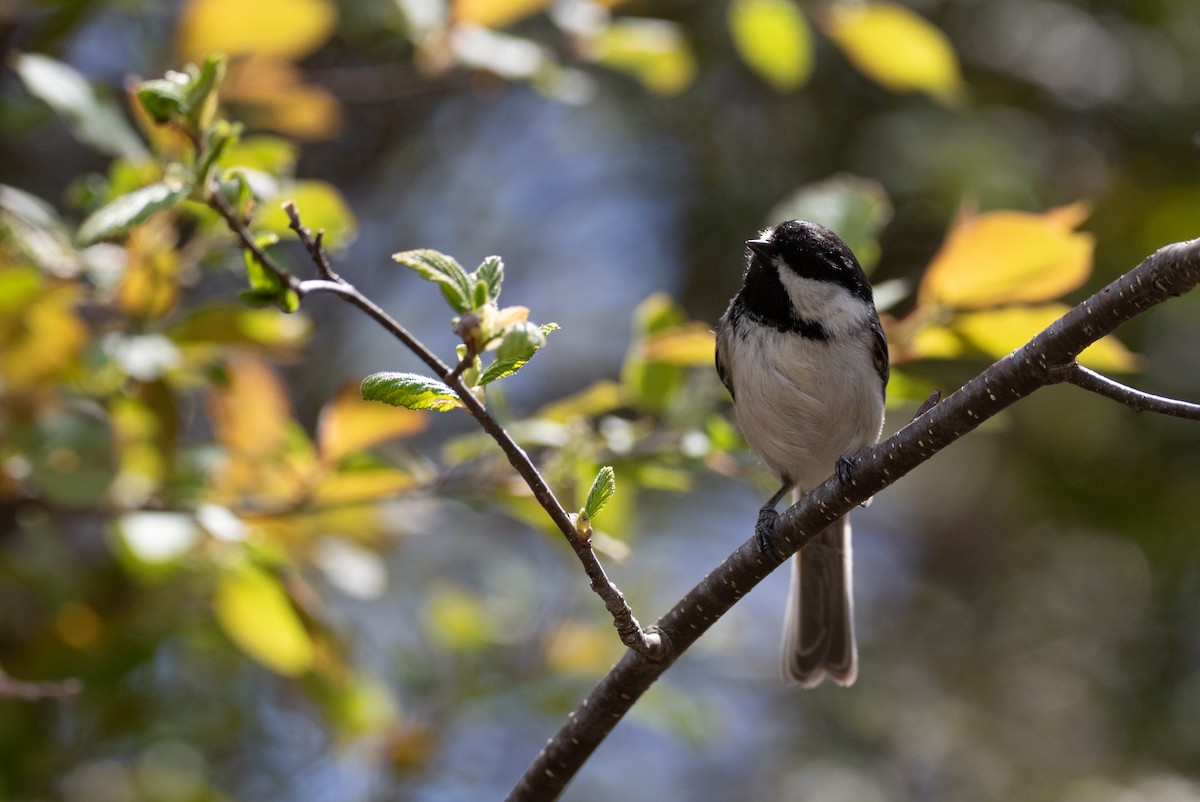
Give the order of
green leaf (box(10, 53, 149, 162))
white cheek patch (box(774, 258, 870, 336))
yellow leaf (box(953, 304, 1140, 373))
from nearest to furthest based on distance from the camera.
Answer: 1. yellow leaf (box(953, 304, 1140, 373))
2. green leaf (box(10, 53, 149, 162))
3. white cheek patch (box(774, 258, 870, 336))

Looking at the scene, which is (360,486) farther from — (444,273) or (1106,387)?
(1106,387)

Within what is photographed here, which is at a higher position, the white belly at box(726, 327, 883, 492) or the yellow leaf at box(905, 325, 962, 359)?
the white belly at box(726, 327, 883, 492)

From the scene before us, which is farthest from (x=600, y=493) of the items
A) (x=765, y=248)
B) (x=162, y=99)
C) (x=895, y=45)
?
(x=895, y=45)

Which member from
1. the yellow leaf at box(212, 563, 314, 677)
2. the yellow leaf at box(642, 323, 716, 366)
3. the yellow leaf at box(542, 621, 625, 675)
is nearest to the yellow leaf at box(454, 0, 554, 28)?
the yellow leaf at box(642, 323, 716, 366)

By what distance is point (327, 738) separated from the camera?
367cm

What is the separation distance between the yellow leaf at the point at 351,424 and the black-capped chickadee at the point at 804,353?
0.98 meters

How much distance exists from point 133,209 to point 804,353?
1731mm

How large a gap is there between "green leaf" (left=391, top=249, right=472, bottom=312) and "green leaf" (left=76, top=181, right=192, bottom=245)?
560 mm

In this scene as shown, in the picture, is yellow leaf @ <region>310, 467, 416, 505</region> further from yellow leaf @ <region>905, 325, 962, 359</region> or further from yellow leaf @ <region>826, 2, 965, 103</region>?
yellow leaf @ <region>826, 2, 965, 103</region>

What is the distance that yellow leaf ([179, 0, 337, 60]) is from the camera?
9.47ft

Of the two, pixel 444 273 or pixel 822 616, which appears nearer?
pixel 444 273

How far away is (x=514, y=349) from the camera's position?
1511 mm

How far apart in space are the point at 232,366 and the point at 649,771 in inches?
146

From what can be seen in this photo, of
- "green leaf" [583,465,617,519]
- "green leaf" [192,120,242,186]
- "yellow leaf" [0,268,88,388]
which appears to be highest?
"yellow leaf" [0,268,88,388]
